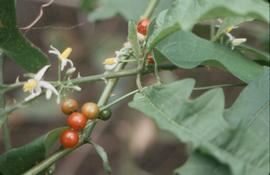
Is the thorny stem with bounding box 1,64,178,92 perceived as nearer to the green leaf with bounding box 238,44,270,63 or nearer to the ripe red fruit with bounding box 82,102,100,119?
the ripe red fruit with bounding box 82,102,100,119

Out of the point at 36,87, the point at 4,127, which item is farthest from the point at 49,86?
the point at 4,127

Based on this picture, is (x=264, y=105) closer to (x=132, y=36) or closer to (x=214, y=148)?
(x=214, y=148)

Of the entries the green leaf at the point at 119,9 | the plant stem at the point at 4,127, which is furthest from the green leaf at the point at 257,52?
the green leaf at the point at 119,9

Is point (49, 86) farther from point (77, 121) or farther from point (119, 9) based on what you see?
point (119, 9)

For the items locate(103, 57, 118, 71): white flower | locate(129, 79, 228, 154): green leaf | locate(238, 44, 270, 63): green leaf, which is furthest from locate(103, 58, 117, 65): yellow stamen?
locate(238, 44, 270, 63): green leaf

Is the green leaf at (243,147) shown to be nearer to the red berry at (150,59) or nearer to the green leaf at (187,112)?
the green leaf at (187,112)

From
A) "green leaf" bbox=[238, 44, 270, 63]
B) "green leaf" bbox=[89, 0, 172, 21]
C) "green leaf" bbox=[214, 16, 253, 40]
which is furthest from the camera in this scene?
"green leaf" bbox=[89, 0, 172, 21]

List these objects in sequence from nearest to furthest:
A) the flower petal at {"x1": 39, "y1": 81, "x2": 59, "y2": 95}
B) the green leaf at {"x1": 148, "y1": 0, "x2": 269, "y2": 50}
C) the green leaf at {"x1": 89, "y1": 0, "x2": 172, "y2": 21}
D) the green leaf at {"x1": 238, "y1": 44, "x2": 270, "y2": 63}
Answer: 1. the green leaf at {"x1": 148, "y1": 0, "x2": 269, "y2": 50}
2. the flower petal at {"x1": 39, "y1": 81, "x2": 59, "y2": 95}
3. the green leaf at {"x1": 238, "y1": 44, "x2": 270, "y2": 63}
4. the green leaf at {"x1": 89, "y1": 0, "x2": 172, "y2": 21}
